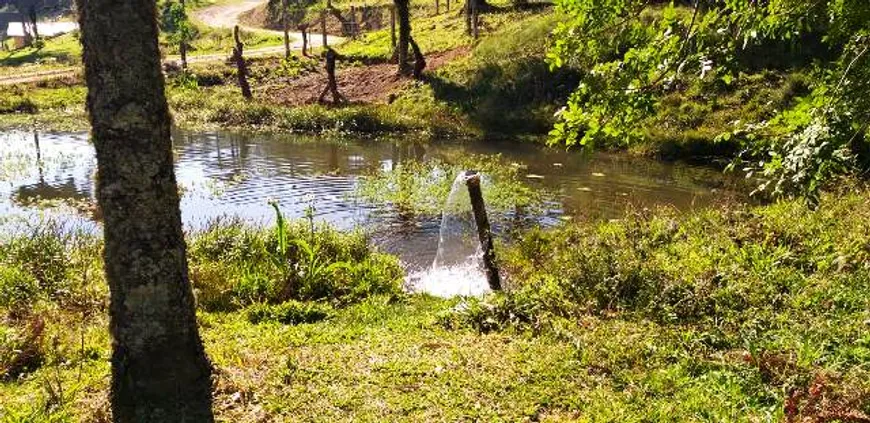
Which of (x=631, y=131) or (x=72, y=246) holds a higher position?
(x=631, y=131)

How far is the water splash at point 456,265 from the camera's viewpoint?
11648mm

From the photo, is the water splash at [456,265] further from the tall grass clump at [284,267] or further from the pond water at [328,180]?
the tall grass clump at [284,267]

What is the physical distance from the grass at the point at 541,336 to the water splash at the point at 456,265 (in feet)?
2.79

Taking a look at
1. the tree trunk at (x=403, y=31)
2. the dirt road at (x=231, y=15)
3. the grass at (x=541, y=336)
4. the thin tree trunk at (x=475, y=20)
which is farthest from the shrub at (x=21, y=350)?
the dirt road at (x=231, y=15)

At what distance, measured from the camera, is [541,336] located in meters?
7.55

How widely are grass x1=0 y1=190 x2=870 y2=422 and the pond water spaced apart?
3635 millimetres

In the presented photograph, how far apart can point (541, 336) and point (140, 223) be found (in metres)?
4.63

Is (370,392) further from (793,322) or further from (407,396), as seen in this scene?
(793,322)

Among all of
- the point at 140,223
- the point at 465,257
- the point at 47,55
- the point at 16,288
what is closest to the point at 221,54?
the point at 47,55

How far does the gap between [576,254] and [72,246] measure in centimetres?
812

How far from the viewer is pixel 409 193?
62.3 feet

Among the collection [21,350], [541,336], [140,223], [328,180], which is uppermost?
[140,223]

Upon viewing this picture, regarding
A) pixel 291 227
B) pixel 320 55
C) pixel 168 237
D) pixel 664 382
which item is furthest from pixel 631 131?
pixel 320 55

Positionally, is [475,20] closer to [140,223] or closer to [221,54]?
[221,54]
